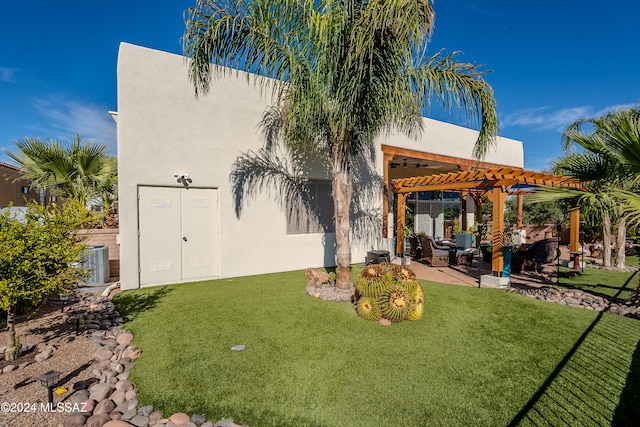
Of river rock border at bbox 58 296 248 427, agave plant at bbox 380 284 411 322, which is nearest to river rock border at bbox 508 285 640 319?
agave plant at bbox 380 284 411 322

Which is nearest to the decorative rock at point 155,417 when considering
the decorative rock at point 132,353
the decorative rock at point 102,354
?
the decorative rock at point 132,353

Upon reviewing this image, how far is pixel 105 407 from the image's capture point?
261 centimetres

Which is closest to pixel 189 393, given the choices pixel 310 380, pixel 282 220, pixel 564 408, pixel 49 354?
pixel 310 380

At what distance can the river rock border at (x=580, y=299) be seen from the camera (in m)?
5.23

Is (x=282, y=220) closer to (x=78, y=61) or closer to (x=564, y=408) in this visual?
(x=564, y=408)

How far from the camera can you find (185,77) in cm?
727

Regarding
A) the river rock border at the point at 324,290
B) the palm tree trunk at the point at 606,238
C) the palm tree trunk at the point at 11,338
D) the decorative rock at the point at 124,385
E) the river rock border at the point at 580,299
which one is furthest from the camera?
the palm tree trunk at the point at 606,238

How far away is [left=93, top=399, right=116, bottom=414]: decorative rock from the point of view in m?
2.57

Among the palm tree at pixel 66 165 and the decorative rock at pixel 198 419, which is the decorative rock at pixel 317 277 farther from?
the palm tree at pixel 66 165

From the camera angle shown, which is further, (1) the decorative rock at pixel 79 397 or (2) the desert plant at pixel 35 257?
(2) the desert plant at pixel 35 257

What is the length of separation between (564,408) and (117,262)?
935 cm

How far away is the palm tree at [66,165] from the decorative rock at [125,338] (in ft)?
15.3

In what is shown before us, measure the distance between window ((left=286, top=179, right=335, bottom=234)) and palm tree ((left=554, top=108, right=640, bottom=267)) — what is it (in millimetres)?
5865

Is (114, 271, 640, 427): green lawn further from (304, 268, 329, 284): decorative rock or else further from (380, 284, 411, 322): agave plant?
(304, 268, 329, 284): decorative rock
